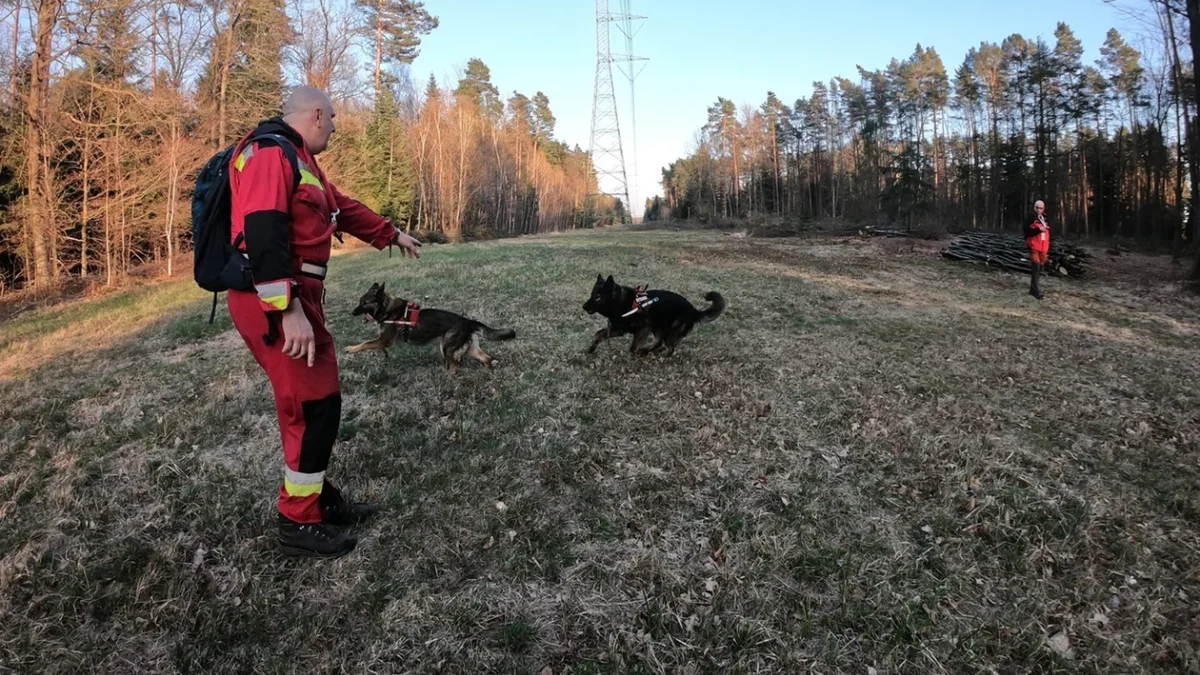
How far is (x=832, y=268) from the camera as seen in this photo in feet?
56.3

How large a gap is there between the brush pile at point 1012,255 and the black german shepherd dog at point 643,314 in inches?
563

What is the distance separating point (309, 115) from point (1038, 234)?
14.2 metres

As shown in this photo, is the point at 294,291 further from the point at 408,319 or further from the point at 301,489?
the point at 408,319

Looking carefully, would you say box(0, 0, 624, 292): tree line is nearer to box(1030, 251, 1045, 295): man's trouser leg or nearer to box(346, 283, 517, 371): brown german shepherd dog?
box(346, 283, 517, 371): brown german shepherd dog

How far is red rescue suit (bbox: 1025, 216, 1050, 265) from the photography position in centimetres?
1186

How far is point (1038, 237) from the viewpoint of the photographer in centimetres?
1207

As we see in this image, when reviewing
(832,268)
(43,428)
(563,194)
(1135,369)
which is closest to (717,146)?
(563,194)

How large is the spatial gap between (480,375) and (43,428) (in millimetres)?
3785

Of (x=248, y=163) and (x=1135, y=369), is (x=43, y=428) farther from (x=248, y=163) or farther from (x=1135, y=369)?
(x=1135, y=369)

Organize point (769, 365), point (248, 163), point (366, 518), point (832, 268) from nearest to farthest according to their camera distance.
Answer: point (248, 163), point (366, 518), point (769, 365), point (832, 268)

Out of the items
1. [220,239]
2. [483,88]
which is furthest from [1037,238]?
[483,88]

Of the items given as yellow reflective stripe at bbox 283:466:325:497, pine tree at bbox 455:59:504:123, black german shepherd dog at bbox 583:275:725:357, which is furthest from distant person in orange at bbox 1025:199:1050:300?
pine tree at bbox 455:59:504:123

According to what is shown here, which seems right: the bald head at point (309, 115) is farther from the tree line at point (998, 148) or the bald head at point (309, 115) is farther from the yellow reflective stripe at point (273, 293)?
the tree line at point (998, 148)

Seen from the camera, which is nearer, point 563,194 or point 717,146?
point 717,146
